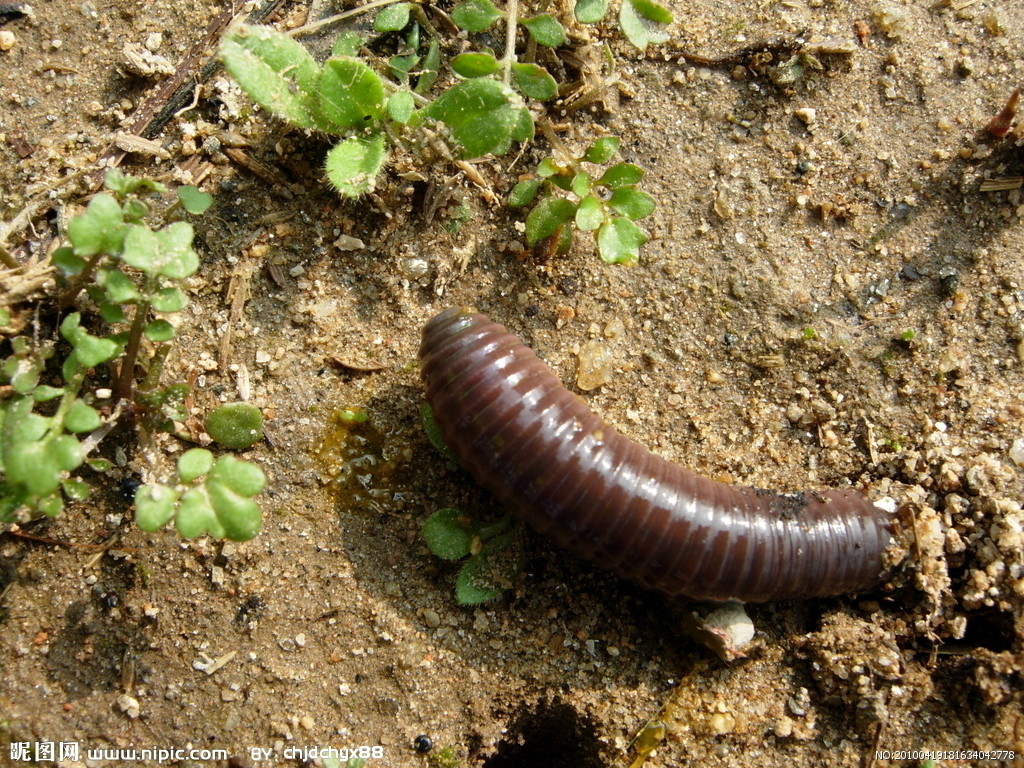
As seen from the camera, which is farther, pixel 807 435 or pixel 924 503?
pixel 807 435

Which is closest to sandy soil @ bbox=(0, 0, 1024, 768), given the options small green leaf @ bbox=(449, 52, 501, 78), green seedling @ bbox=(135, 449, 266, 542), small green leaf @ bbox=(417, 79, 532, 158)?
small green leaf @ bbox=(417, 79, 532, 158)

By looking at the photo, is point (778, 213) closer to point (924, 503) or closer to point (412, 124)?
point (924, 503)

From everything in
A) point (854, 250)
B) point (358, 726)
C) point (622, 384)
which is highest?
point (854, 250)

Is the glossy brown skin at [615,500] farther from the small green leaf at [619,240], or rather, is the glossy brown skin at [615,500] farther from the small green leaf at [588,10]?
the small green leaf at [588,10]

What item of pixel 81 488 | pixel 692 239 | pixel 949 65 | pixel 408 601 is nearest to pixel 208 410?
pixel 81 488

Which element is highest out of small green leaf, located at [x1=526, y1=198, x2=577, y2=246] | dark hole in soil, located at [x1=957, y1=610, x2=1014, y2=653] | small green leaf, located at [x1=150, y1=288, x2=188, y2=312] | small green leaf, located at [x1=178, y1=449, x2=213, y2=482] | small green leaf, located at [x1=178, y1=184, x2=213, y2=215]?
small green leaf, located at [x1=526, y1=198, x2=577, y2=246]

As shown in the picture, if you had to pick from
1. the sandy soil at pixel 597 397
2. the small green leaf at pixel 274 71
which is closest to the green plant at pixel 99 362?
the sandy soil at pixel 597 397

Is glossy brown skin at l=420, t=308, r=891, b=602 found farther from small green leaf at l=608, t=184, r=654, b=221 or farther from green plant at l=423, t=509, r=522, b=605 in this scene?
small green leaf at l=608, t=184, r=654, b=221
